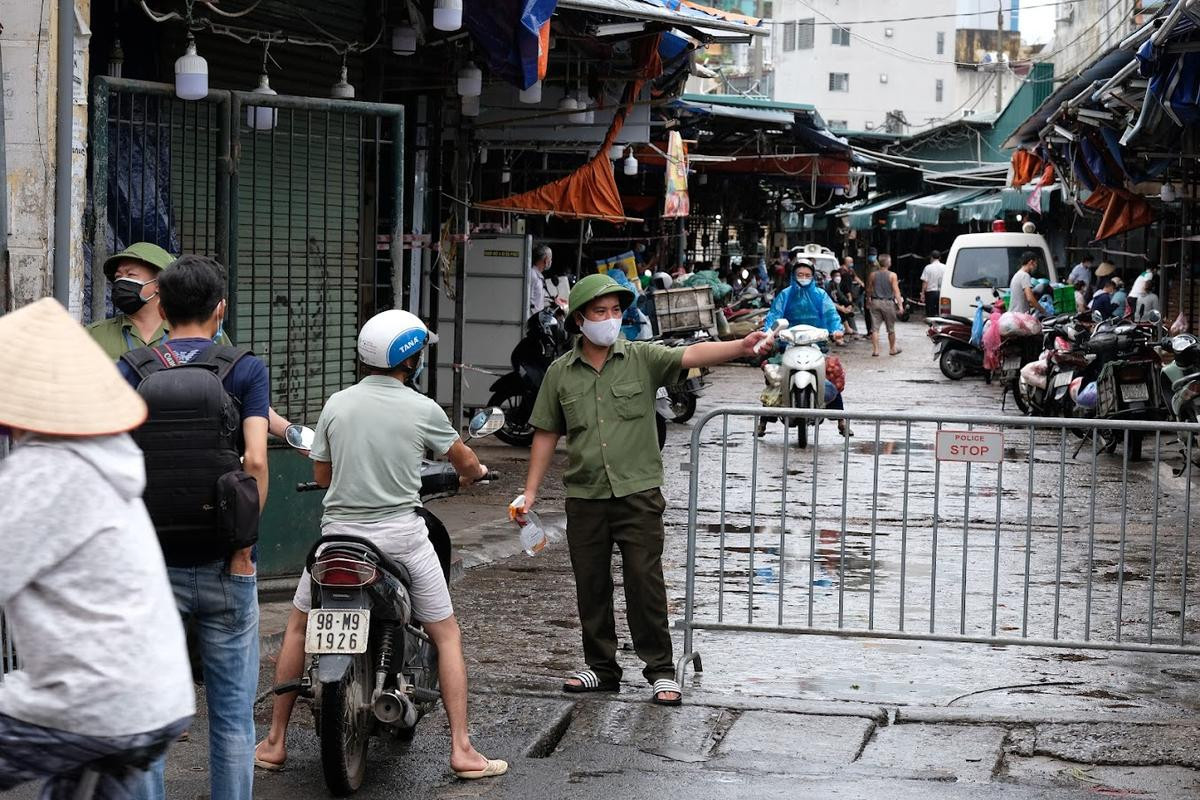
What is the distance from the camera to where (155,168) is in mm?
7672

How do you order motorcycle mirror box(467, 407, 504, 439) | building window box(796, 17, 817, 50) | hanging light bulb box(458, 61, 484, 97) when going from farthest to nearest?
building window box(796, 17, 817, 50)
hanging light bulb box(458, 61, 484, 97)
motorcycle mirror box(467, 407, 504, 439)

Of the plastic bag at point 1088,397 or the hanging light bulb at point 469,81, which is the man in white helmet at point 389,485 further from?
the plastic bag at point 1088,397

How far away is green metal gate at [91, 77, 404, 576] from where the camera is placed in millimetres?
7707

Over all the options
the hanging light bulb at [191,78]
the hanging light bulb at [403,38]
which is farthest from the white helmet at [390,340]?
the hanging light bulb at [403,38]

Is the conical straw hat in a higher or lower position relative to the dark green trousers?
higher

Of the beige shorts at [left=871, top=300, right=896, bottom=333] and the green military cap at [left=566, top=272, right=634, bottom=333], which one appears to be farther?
the beige shorts at [left=871, top=300, right=896, bottom=333]

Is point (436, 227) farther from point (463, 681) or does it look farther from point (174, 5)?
point (463, 681)

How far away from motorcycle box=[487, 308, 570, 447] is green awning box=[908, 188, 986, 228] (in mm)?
23189

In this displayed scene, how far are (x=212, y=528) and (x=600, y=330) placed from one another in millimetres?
2369

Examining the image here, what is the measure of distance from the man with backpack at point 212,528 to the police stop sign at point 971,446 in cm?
341

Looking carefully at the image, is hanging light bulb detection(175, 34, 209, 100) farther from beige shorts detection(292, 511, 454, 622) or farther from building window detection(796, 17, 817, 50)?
building window detection(796, 17, 817, 50)

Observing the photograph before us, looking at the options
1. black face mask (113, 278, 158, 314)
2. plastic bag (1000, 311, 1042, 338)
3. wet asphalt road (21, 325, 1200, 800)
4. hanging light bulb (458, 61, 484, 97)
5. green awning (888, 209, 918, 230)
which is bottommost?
wet asphalt road (21, 325, 1200, 800)

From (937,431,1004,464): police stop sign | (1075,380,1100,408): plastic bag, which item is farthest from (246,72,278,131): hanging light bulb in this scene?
(1075,380,1100,408): plastic bag

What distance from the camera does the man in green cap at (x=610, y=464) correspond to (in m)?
6.34
